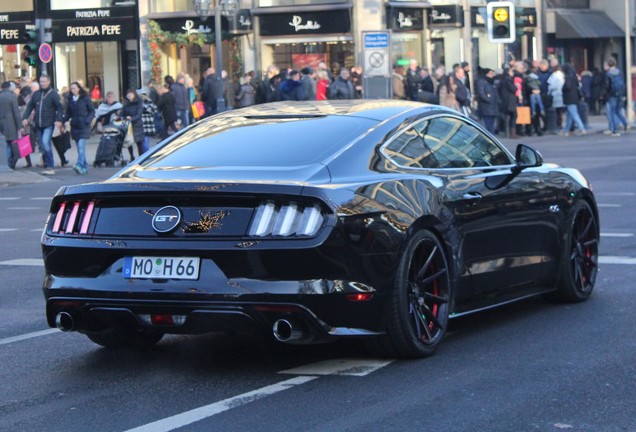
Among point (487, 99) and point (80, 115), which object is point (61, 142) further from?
point (487, 99)

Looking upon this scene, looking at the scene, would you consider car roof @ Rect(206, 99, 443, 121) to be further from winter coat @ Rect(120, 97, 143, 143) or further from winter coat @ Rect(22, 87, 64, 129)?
winter coat @ Rect(120, 97, 143, 143)

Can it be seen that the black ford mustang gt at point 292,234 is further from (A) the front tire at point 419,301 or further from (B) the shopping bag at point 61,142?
(B) the shopping bag at point 61,142

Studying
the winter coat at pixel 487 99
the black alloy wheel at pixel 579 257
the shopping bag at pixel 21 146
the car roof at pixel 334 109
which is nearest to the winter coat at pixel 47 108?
the shopping bag at pixel 21 146

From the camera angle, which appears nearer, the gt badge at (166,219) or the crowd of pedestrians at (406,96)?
the gt badge at (166,219)

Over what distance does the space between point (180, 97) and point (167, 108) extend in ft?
5.21

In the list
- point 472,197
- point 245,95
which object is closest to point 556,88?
point 245,95

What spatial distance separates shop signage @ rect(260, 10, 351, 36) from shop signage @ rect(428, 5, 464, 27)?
140 inches

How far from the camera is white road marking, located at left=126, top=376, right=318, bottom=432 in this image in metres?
5.87

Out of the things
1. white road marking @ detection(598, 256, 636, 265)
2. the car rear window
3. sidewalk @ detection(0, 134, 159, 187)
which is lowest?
white road marking @ detection(598, 256, 636, 265)

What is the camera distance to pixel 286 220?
6672 millimetres

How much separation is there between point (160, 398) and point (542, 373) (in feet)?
6.29

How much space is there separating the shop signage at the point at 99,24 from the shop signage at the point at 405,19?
898 cm

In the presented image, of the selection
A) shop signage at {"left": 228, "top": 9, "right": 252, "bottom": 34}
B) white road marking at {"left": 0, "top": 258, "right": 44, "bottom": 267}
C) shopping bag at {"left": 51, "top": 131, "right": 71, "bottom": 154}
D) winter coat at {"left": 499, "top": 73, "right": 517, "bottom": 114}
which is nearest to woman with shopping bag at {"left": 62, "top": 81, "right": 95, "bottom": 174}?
shopping bag at {"left": 51, "top": 131, "right": 71, "bottom": 154}

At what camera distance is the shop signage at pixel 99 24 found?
4791 centimetres
